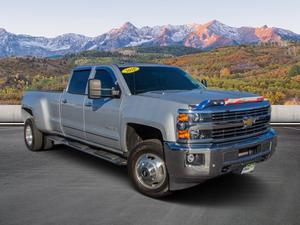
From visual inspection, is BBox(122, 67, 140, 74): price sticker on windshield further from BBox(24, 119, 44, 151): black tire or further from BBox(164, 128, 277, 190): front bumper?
BBox(24, 119, 44, 151): black tire

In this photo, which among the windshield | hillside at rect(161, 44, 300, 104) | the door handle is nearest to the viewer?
the windshield

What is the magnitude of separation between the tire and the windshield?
3.32 feet

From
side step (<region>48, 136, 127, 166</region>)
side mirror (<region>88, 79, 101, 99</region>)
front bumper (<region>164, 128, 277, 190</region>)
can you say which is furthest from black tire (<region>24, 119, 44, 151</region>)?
front bumper (<region>164, 128, 277, 190</region>)

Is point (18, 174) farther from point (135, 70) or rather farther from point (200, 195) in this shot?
point (200, 195)

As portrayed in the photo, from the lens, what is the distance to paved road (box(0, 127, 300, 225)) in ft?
15.3

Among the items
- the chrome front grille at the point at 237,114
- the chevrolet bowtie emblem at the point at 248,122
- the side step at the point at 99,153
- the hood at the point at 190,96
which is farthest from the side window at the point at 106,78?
the chevrolet bowtie emblem at the point at 248,122

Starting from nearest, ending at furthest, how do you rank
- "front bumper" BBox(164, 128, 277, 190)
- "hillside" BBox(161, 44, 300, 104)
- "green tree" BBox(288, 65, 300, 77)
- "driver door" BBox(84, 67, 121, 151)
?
"front bumper" BBox(164, 128, 277, 190) → "driver door" BBox(84, 67, 121, 151) → "hillside" BBox(161, 44, 300, 104) → "green tree" BBox(288, 65, 300, 77)

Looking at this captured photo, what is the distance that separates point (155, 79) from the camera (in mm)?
→ 6461

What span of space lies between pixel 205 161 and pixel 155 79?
2.04 m

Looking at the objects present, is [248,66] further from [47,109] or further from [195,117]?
[195,117]

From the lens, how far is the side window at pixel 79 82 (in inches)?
284

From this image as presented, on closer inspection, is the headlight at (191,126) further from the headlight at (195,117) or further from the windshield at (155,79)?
the windshield at (155,79)

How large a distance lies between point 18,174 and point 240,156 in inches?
156

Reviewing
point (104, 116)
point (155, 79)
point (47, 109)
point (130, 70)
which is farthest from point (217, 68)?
point (104, 116)
